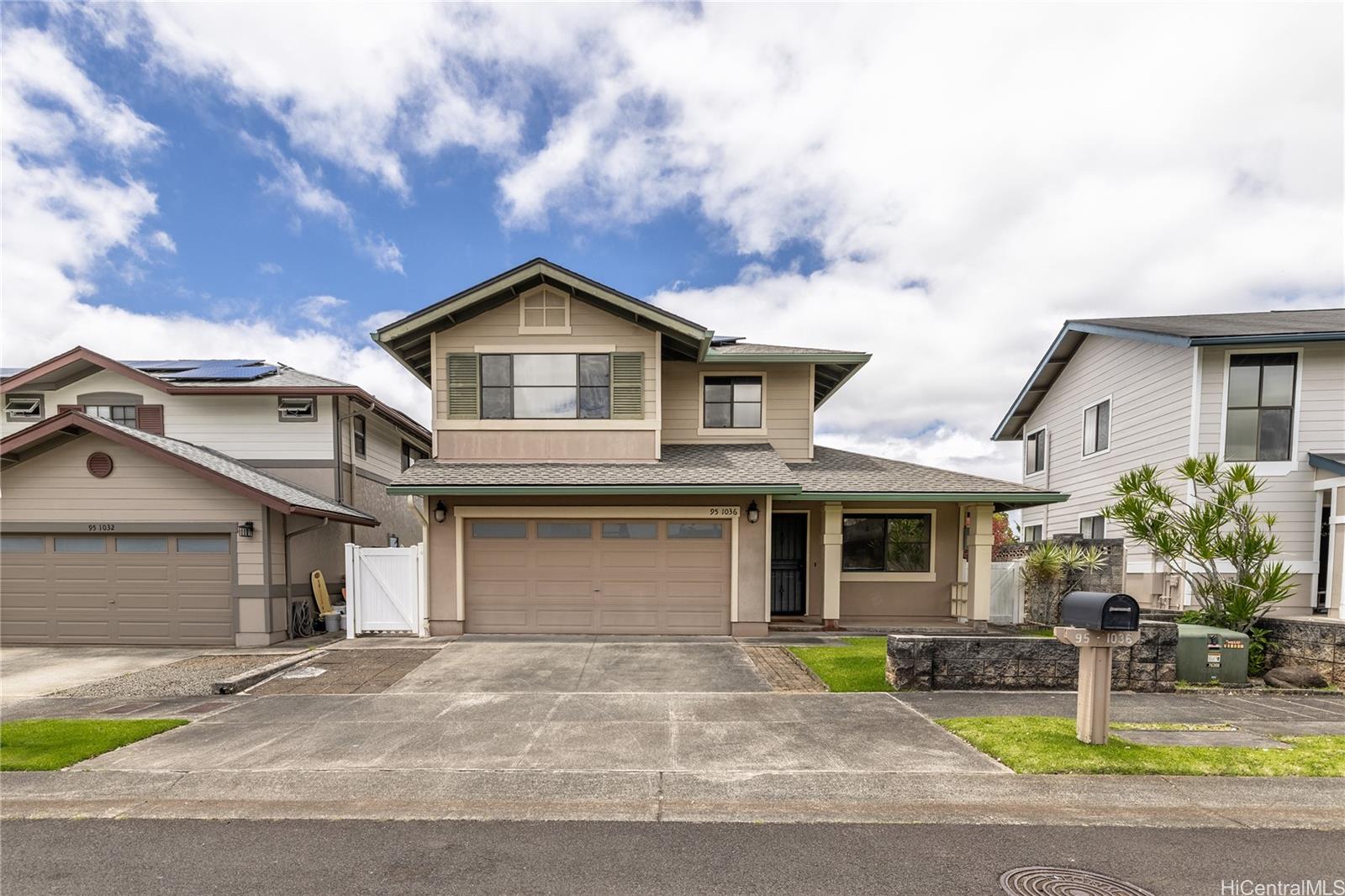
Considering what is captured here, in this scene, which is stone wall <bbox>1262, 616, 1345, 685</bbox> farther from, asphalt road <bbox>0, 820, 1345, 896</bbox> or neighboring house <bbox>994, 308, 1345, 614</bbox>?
asphalt road <bbox>0, 820, 1345, 896</bbox>

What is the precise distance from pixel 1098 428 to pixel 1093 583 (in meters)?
5.43

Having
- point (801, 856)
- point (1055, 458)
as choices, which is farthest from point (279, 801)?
point (1055, 458)

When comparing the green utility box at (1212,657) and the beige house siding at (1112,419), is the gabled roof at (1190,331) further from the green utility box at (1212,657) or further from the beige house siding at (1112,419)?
the green utility box at (1212,657)

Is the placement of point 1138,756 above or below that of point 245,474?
below

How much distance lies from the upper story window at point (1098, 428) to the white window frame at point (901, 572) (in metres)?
6.46

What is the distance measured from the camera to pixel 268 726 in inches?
269

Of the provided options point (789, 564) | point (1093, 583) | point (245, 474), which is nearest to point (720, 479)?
point (789, 564)

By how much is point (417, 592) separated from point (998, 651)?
1047 cm

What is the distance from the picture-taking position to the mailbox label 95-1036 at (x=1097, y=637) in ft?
18.7

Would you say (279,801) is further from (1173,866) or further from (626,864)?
(1173,866)

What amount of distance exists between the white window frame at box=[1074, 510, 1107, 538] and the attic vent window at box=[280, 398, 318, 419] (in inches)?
821

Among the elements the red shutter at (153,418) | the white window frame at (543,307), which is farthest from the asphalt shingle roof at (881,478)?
the red shutter at (153,418)

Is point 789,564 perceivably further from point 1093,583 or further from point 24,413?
point 24,413

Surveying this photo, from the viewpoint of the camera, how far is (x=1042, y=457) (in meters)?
20.1
